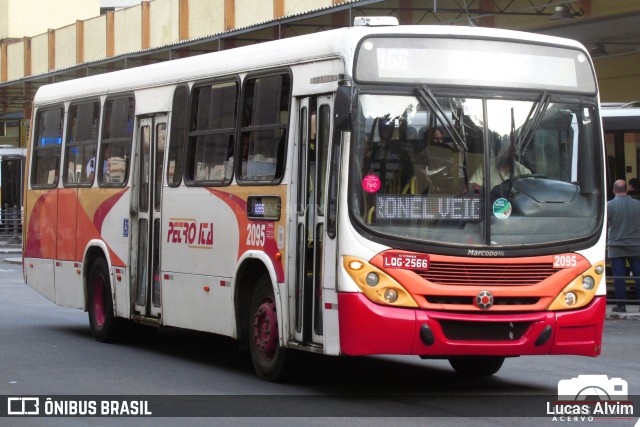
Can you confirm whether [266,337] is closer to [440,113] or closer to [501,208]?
[501,208]

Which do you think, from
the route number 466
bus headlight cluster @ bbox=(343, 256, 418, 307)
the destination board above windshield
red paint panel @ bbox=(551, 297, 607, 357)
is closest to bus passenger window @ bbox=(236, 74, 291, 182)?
the route number 466

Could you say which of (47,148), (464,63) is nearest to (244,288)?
(464,63)

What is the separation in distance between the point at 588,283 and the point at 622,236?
921cm

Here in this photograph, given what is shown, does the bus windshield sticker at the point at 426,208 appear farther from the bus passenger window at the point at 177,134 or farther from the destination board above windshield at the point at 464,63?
the bus passenger window at the point at 177,134

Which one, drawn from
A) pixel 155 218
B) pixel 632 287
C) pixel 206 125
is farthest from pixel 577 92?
pixel 632 287

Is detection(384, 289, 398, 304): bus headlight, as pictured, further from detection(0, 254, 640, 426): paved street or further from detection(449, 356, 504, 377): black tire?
detection(449, 356, 504, 377): black tire

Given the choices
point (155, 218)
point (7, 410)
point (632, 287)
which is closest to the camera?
point (7, 410)

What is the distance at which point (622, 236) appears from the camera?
2038 cm

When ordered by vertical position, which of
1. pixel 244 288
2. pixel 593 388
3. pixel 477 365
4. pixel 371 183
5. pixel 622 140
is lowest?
pixel 593 388

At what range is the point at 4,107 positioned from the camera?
53906mm

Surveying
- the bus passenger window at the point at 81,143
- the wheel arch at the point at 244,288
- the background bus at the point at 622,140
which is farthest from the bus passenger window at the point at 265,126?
the background bus at the point at 622,140

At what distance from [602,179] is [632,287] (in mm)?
12263

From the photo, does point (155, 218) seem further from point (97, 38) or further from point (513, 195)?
point (97, 38)

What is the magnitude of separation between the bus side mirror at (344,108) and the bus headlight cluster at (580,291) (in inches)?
85.8
